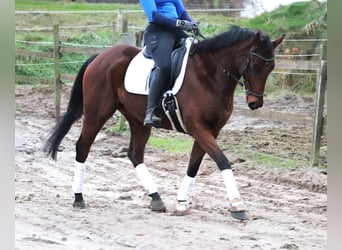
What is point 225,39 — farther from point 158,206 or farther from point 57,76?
point 57,76

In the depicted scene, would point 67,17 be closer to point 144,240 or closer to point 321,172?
point 144,240

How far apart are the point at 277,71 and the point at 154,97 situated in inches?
23.7

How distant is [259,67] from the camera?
2471 mm

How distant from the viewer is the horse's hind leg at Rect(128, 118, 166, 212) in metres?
2.90

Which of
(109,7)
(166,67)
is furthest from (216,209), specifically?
(109,7)

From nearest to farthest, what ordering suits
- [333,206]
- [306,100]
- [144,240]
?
[333,206] → [144,240] → [306,100]

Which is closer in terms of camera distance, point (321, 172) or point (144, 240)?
point (144, 240)

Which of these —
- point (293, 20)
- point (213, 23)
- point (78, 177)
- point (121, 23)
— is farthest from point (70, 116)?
point (293, 20)

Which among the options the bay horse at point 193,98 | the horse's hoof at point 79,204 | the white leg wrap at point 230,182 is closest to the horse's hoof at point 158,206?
the bay horse at point 193,98

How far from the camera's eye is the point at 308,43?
9.03ft

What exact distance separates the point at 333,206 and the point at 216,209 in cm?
175

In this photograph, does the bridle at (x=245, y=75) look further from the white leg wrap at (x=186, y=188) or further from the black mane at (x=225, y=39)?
the white leg wrap at (x=186, y=188)

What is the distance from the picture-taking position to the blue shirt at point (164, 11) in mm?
2672

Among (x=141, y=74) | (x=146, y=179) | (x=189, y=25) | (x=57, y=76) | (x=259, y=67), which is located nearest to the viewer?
(x=259, y=67)
